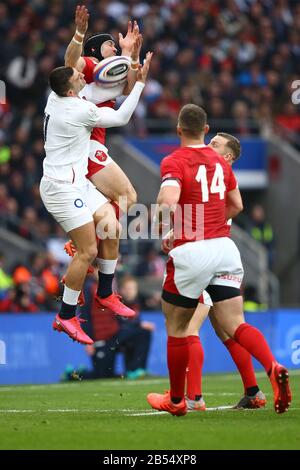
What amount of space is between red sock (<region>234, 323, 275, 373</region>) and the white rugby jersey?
2359 mm

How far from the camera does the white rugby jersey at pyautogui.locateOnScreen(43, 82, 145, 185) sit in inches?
426

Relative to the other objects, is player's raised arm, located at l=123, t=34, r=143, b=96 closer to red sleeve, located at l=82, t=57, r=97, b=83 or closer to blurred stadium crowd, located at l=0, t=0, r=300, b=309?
red sleeve, located at l=82, t=57, r=97, b=83

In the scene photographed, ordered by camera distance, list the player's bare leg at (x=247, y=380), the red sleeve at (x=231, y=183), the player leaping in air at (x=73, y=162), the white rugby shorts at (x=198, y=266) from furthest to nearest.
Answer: the player leaping in air at (x=73, y=162) < the player's bare leg at (x=247, y=380) < the red sleeve at (x=231, y=183) < the white rugby shorts at (x=198, y=266)

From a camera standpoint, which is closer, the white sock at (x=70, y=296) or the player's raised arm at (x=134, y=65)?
the player's raised arm at (x=134, y=65)

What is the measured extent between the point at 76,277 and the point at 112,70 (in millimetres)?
2035

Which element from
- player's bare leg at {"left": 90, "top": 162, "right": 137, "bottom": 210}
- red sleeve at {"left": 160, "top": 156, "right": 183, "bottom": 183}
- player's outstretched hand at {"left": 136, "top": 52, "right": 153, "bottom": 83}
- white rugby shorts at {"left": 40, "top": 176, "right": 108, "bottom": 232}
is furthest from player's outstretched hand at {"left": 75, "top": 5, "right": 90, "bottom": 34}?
red sleeve at {"left": 160, "top": 156, "right": 183, "bottom": 183}

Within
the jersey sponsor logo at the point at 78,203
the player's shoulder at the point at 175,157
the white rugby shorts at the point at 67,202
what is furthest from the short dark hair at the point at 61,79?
the player's shoulder at the point at 175,157

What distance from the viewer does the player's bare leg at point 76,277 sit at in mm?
10984

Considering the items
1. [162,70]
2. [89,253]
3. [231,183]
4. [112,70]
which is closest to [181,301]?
[231,183]

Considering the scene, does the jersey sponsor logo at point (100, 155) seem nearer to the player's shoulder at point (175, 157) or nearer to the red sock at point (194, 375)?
the player's shoulder at point (175, 157)

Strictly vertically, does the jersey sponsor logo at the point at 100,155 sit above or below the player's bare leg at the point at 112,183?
above

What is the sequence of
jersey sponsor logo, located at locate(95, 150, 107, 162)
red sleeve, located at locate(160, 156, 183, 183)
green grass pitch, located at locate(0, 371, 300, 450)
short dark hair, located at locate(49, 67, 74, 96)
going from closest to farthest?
green grass pitch, located at locate(0, 371, 300, 450), red sleeve, located at locate(160, 156, 183, 183), short dark hair, located at locate(49, 67, 74, 96), jersey sponsor logo, located at locate(95, 150, 107, 162)
